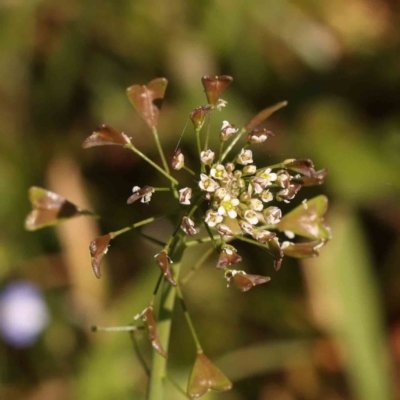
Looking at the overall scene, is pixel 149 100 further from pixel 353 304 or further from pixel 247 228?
pixel 353 304

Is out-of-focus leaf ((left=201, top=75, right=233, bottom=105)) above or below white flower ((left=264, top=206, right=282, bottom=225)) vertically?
above

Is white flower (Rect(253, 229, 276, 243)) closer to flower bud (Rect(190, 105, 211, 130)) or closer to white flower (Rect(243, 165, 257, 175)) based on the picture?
white flower (Rect(243, 165, 257, 175))

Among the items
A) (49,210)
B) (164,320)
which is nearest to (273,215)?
(164,320)

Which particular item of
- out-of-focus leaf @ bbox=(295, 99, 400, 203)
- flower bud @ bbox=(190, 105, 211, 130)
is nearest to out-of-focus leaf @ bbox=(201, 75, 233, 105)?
flower bud @ bbox=(190, 105, 211, 130)

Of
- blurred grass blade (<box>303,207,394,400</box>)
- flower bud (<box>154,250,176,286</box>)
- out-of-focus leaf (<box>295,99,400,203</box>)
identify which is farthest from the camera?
out-of-focus leaf (<box>295,99,400,203</box>)

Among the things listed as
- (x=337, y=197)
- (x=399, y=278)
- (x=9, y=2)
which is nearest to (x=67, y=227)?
(x=9, y=2)

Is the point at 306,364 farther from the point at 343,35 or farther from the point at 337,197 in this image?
the point at 343,35

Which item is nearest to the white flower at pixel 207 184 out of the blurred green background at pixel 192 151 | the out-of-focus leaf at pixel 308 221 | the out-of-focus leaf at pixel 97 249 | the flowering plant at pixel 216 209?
the flowering plant at pixel 216 209
